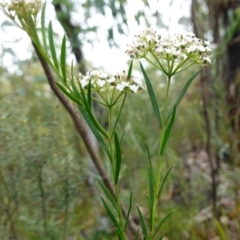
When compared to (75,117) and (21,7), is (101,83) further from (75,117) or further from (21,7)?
(75,117)

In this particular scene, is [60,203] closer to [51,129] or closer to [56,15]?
[51,129]

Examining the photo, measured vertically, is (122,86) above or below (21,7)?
below

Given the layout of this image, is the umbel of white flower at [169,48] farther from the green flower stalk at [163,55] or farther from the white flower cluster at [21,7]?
the white flower cluster at [21,7]

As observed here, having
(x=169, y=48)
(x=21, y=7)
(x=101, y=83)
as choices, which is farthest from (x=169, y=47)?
(x=21, y=7)

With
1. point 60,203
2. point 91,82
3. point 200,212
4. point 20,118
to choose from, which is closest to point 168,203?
point 200,212

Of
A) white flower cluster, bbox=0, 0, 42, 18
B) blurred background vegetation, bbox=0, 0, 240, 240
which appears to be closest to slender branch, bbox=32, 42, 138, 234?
blurred background vegetation, bbox=0, 0, 240, 240

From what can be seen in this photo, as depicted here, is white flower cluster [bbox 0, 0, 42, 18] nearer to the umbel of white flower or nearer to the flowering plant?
the flowering plant

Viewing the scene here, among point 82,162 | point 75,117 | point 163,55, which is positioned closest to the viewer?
point 163,55
